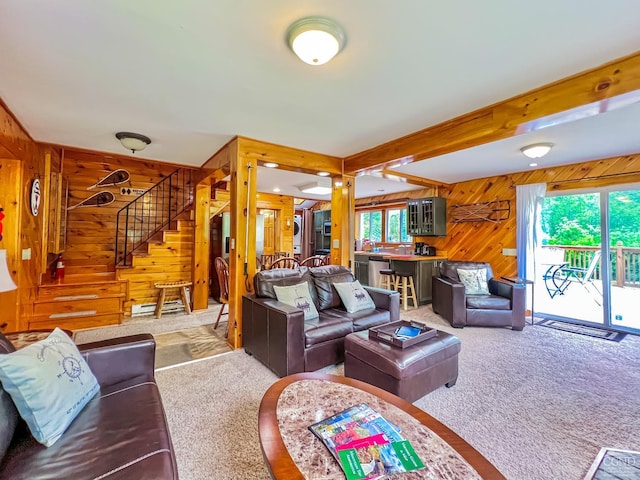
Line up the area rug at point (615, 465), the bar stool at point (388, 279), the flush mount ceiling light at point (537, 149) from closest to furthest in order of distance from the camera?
the area rug at point (615, 465), the flush mount ceiling light at point (537, 149), the bar stool at point (388, 279)

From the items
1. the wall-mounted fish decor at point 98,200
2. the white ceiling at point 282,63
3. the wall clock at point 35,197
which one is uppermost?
the white ceiling at point 282,63

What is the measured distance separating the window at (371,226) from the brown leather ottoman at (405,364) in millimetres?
5492

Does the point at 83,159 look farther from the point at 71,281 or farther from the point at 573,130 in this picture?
the point at 573,130

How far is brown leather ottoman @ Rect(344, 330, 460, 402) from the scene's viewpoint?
6.74ft

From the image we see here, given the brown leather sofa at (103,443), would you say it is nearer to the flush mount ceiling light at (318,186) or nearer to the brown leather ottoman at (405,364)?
the brown leather ottoman at (405,364)

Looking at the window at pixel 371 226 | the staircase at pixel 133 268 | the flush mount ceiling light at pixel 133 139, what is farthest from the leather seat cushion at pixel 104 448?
the window at pixel 371 226

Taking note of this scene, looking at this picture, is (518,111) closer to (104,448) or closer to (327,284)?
(327,284)

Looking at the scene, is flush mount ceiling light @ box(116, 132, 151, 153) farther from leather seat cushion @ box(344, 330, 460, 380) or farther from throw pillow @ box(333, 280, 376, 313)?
leather seat cushion @ box(344, 330, 460, 380)

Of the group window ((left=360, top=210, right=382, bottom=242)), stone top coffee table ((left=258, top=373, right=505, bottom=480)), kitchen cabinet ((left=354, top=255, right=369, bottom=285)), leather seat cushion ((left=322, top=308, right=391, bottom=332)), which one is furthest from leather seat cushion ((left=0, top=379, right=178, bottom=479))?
window ((left=360, top=210, right=382, bottom=242))

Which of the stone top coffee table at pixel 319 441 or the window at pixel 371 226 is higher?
the window at pixel 371 226

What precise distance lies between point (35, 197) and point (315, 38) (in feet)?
12.3

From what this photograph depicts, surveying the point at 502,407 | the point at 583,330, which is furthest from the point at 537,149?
the point at 502,407

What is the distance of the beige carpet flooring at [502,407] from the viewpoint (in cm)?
166

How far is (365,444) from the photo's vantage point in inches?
45.9
